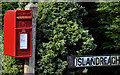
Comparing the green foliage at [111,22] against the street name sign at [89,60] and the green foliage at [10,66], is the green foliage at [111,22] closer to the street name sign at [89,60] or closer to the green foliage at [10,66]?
the street name sign at [89,60]

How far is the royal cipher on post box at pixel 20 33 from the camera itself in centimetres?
674

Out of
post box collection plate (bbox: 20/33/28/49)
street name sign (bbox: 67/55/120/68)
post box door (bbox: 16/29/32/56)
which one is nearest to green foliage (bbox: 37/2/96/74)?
street name sign (bbox: 67/55/120/68)

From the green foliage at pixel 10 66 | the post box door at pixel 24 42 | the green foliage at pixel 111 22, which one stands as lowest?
the green foliage at pixel 10 66

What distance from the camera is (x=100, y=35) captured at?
10.7 meters

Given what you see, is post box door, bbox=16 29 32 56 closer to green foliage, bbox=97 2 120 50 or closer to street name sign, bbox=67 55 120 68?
street name sign, bbox=67 55 120 68

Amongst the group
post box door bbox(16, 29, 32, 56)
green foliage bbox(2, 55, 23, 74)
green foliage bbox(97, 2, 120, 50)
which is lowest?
green foliage bbox(2, 55, 23, 74)

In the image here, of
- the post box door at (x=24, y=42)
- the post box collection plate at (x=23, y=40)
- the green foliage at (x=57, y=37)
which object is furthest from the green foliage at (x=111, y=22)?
the post box collection plate at (x=23, y=40)

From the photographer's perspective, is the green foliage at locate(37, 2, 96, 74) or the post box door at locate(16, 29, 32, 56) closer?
the post box door at locate(16, 29, 32, 56)

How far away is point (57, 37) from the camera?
751cm

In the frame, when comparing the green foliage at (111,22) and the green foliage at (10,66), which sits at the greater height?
the green foliage at (111,22)

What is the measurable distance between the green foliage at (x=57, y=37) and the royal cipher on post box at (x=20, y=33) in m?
0.65

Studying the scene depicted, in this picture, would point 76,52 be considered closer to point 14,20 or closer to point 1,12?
point 14,20

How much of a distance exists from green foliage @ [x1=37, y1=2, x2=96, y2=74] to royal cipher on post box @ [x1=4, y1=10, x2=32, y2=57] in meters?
0.65

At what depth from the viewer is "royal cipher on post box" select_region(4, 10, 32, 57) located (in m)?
6.74
